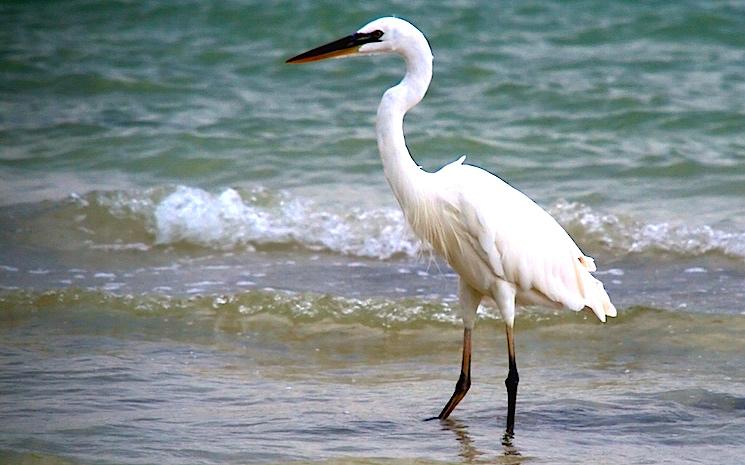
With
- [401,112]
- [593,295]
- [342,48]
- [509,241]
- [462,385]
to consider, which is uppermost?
[342,48]

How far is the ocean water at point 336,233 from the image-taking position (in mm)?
4629

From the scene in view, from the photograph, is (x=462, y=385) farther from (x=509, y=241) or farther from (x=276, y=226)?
(x=276, y=226)

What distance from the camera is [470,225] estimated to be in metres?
4.75

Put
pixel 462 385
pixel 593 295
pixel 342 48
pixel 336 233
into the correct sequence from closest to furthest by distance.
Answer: pixel 342 48, pixel 462 385, pixel 593 295, pixel 336 233

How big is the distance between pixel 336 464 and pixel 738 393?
72.7 inches

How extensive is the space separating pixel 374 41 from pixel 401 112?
0.30 meters

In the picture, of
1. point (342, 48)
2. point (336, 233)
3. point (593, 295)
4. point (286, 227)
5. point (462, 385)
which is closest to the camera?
point (342, 48)

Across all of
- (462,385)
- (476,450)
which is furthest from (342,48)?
(476,450)

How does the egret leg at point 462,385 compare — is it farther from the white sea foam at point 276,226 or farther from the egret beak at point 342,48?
the white sea foam at point 276,226

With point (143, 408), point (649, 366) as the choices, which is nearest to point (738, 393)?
point (649, 366)

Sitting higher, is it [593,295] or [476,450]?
[593,295]

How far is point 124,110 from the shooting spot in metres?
10.8

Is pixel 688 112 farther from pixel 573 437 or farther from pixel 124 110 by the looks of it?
pixel 573 437

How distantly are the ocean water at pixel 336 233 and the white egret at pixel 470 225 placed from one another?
0.99ft
